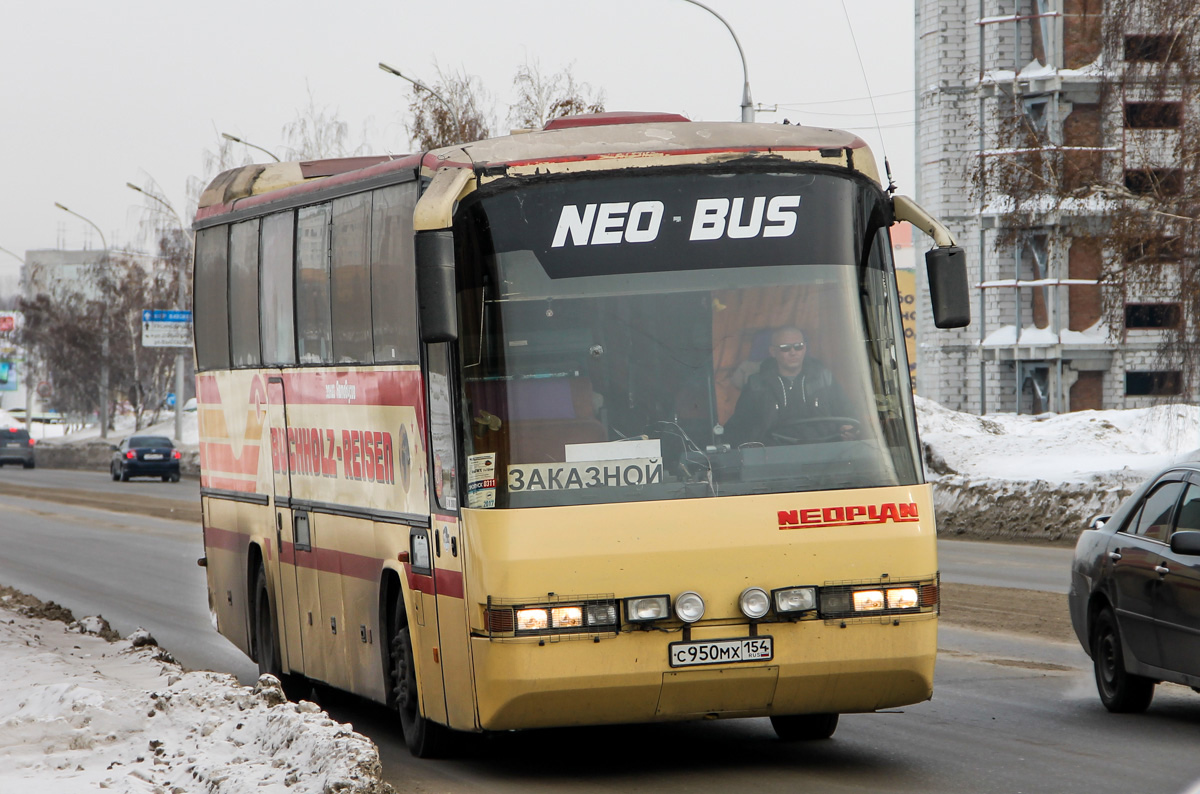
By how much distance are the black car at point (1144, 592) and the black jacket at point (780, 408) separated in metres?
2.29

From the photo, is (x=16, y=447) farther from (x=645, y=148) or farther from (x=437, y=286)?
(x=437, y=286)

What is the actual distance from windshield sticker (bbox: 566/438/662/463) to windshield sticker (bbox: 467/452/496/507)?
13.7 inches

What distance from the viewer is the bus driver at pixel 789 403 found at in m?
8.34

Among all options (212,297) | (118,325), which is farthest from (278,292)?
(118,325)

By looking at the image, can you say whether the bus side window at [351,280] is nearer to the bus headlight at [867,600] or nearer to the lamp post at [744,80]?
the bus headlight at [867,600]

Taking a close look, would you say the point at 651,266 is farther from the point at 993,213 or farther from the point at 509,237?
the point at 993,213

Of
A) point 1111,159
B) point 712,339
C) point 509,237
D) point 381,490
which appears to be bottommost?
point 381,490

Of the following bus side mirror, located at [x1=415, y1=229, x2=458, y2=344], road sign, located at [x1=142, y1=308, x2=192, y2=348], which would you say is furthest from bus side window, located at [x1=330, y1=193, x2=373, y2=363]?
road sign, located at [x1=142, y1=308, x2=192, y2=348]

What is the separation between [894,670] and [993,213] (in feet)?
165

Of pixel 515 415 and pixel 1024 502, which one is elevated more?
pixel 515 415

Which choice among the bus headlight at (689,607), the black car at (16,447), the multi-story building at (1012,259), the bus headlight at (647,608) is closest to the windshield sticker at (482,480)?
the bus headlight at (647,608)

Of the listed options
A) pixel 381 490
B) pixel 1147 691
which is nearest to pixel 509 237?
pixel 381 490

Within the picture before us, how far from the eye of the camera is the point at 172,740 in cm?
864

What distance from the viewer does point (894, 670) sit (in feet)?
27.0
